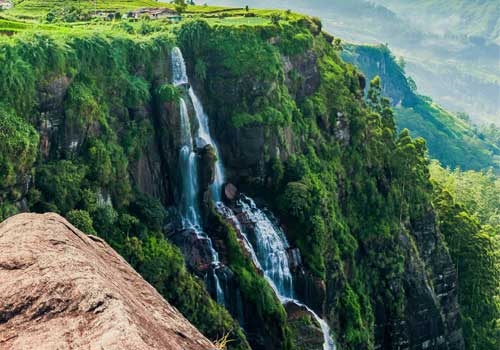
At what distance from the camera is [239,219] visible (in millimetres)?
32719

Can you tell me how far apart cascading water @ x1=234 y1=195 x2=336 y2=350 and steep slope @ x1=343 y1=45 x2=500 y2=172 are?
102042 millimetres

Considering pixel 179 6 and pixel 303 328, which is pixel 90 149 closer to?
pixel 303 328

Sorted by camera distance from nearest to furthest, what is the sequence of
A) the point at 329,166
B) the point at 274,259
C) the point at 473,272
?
the point at 274,259, the point at 329,166, the point at 473,272

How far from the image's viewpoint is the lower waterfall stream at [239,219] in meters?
31.7

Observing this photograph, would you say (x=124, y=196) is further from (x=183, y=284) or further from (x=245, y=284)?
(x=245, y=284)

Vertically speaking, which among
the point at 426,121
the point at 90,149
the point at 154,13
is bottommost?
the point at 426,121

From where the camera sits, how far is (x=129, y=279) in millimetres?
8812

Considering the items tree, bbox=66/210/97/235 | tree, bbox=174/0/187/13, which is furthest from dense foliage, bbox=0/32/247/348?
tree, bbox=174/0/187/13

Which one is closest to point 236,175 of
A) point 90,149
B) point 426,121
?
point 90,149

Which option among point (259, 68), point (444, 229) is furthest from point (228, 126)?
point (444, 229)

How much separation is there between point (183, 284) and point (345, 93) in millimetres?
22853

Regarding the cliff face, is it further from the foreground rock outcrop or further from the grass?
the foreground rock outcrop

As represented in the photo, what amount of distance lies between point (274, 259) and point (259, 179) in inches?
192

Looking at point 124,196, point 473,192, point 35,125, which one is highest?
point 35,125
